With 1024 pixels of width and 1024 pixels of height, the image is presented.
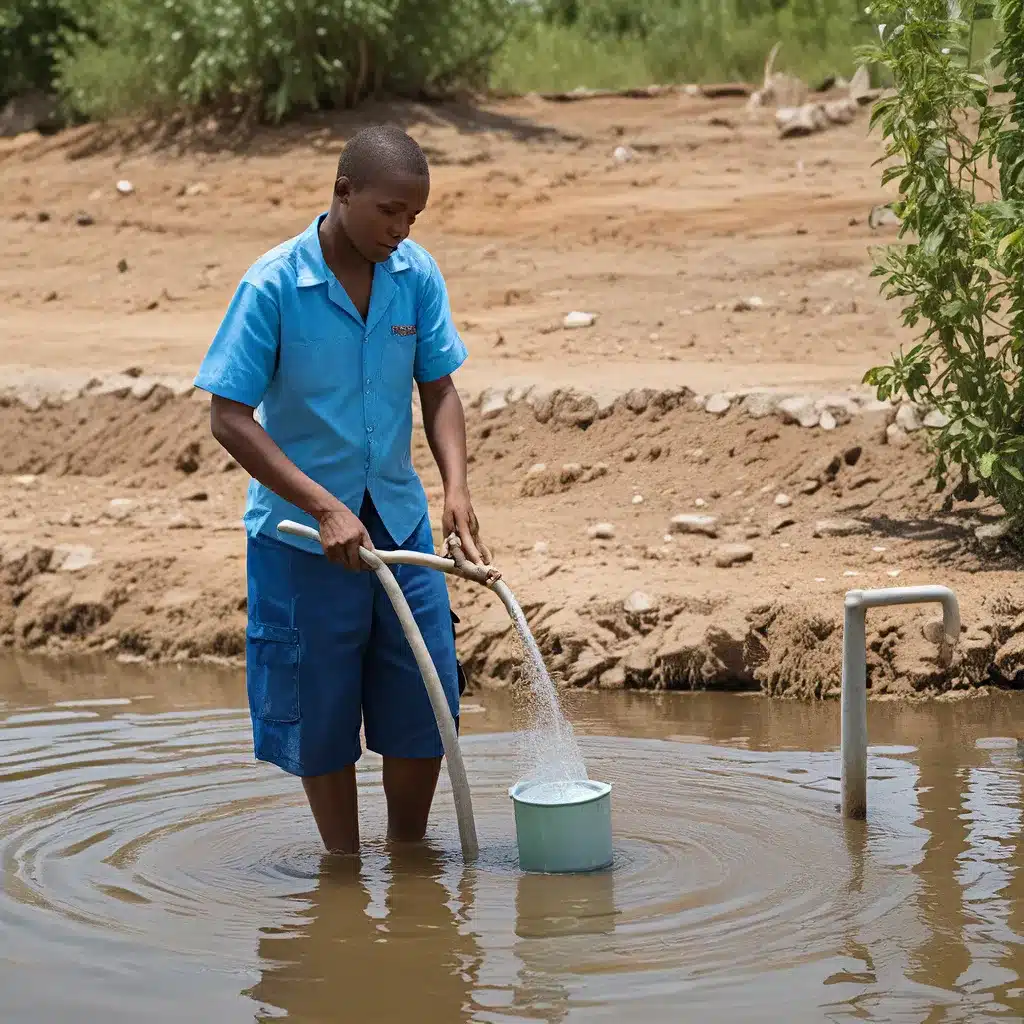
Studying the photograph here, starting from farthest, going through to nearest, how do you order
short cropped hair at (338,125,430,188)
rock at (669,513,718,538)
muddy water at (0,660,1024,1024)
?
rock at (669,513,718,538), short cropped hair at (338,125,430,188), muddy water at (0,660,1024,1024)

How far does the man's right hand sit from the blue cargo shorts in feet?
0.62

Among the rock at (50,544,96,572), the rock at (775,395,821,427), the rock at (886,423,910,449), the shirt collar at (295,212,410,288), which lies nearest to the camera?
the shirt collar at (295,212,410,288)

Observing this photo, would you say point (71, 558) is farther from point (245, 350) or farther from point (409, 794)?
point (245, 350)

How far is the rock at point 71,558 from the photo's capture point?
793 centimetres

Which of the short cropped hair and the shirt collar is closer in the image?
the short cropped hair

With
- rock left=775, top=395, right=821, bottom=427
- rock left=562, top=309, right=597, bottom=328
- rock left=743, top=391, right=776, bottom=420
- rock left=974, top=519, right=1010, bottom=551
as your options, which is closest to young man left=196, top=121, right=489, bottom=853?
rock left=974, top=519, right=1010, bottom=551

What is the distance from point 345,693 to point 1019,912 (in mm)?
1600

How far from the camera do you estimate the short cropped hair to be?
3.90 m

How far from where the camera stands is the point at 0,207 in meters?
15.9

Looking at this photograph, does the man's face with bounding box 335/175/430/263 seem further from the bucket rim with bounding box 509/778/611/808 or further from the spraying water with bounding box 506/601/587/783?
the bucket rim with bounding box 509/778/611/808

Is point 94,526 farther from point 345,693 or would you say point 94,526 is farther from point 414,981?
point 414,981

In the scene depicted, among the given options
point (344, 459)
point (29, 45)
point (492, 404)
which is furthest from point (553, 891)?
point (29, 45)

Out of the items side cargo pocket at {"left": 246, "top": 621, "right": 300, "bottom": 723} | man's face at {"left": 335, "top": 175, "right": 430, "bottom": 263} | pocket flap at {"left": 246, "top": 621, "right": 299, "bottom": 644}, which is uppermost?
man's face at {"left": 335, "top": 175, "right": 430, "bottom": 263}

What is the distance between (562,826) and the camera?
4.29 meters
